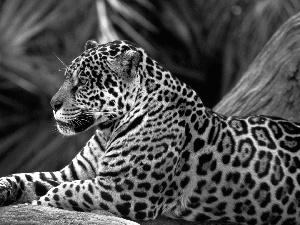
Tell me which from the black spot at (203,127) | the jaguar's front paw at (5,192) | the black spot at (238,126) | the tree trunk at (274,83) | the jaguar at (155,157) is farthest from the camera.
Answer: the tree trunk at (274,83)

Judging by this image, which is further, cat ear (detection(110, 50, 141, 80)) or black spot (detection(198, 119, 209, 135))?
black spot (detection(198, 119, 209, 135))

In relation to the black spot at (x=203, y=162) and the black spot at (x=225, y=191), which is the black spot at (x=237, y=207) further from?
the black spot at (x=203, y=162)

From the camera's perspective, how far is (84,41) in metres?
13.9

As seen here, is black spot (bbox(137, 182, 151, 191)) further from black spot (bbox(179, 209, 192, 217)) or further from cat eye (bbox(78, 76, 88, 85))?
cat eye (bbox(78, 76, 88, 85))

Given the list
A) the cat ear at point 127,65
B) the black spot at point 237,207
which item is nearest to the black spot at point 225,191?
the black spot at point 237,207

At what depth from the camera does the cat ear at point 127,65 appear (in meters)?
6.64

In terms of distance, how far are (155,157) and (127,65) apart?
33.6 inches

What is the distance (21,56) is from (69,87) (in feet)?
25.8

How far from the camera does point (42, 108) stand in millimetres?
14820

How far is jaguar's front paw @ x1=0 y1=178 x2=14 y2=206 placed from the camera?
20.9ft

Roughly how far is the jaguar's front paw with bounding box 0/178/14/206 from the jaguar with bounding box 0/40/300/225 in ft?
0.03

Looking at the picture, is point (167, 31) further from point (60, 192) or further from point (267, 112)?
point (60, 192)

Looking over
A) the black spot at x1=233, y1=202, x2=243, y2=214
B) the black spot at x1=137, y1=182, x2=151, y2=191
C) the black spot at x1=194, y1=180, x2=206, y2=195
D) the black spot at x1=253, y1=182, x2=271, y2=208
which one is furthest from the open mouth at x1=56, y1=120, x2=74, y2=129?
the black spot at x1=253, y1=182, x2=271, y2=208

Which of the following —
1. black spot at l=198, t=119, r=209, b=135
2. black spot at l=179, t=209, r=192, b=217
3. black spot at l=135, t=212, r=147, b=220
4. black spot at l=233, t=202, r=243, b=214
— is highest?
black spot at l=198, t=119, r=209, b=135
